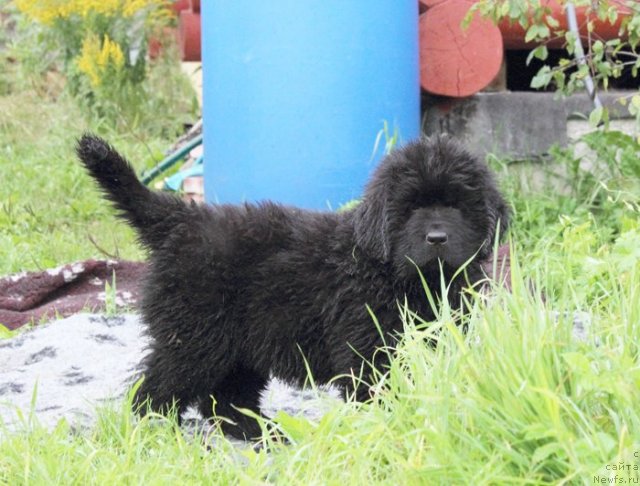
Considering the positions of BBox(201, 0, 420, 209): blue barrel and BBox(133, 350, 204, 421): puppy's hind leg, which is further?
BBox(201, 0, 420, 209): blue barrel

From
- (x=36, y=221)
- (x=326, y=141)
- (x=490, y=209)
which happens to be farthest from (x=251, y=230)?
(x=36, y=221)

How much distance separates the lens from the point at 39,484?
2570mm

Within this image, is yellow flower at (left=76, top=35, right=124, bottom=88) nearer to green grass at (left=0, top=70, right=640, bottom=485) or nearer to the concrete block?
the concrete block

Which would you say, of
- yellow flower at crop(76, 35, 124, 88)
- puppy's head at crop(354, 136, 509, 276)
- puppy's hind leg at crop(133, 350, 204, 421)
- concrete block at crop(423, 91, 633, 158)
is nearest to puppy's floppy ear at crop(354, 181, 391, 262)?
puppy's head at crop(354, 136, 509, 276)

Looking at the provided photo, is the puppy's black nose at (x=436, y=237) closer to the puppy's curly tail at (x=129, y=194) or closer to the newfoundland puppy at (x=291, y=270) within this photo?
the newfoundland puppy at (x=291, y=270)

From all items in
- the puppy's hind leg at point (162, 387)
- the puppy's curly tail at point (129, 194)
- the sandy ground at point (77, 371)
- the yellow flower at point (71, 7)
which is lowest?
the sandy ground at point (77, 371)

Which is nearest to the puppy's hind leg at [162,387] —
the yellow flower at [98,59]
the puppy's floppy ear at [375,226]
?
the puppy's floppy ear at [375,226]

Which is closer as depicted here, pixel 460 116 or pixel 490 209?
pixel 490 209

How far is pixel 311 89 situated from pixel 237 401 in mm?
2378

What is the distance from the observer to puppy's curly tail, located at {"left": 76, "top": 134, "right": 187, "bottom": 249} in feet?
10.6

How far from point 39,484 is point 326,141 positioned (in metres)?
3.29

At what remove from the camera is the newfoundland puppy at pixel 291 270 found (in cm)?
327

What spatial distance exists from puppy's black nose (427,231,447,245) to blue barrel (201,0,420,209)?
2.42 m

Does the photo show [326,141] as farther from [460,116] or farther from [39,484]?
[39,484]
